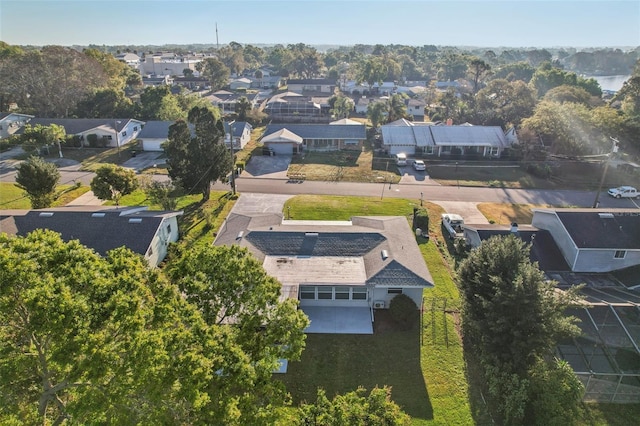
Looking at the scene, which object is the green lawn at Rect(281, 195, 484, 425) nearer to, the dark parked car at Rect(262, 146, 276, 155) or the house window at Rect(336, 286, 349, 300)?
the house window at Rect(336, 286, 349, 300)

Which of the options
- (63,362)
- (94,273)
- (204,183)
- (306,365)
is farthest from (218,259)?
(204,183)

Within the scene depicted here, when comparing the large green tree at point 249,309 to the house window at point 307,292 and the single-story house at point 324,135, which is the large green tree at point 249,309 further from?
the single-story house at point 324,135

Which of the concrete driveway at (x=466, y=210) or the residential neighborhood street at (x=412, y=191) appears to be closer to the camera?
the concrete driveway at (x=466, y=210)

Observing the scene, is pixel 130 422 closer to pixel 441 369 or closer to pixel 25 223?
pixel 441 369

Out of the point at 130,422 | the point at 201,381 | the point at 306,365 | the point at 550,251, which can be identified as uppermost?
the point at 201,381

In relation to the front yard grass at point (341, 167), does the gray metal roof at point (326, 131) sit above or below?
above

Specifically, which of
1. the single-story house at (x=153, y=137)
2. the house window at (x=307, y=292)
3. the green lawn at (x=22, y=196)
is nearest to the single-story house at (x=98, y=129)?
the single-story house at (x=153, y=137)

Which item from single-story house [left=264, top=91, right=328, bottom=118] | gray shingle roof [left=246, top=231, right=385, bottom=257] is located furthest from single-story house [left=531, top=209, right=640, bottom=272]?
single-story house [left=264, top=91, right=328, bottom=118]
